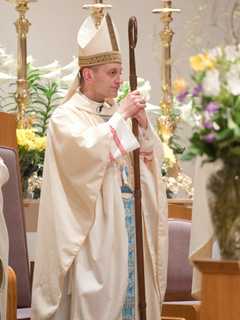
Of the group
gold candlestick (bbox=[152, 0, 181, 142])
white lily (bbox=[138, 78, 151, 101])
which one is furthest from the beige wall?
white lily (bbox=[138, 78, 151, 101])

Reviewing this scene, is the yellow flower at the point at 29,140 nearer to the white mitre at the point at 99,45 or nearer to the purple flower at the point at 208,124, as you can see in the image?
the white mitre at the point at 99,45

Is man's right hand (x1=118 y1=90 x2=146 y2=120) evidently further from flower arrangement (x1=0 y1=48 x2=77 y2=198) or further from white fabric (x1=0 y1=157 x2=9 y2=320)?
flower arrangement (x1=0 y1=48 x2=77 y2=198)

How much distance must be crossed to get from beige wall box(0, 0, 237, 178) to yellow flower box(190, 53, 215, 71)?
18.2ft

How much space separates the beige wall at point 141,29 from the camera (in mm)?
9773

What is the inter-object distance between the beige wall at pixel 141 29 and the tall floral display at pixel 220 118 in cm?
543

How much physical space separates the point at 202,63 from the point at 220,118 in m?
0.20

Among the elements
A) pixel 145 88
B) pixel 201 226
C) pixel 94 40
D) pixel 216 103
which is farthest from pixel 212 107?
pixel 145 88

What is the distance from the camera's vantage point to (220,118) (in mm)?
4051

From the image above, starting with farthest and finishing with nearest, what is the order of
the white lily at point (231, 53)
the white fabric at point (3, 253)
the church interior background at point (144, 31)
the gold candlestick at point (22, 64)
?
the church interior background at point (144, 31)
the gold candlestick at point (22, 64)
the white fabric at point (3, 253)
the white lily at point (231, 53)

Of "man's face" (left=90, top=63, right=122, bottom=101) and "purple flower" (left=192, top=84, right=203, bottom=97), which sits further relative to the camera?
"man's face" (left=90, top=63, right=122, bottom=101)

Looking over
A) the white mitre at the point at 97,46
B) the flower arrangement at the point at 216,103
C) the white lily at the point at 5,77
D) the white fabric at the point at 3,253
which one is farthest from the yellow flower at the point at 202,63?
the white lily at the point at 5,77

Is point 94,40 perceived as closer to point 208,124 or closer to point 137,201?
point 137,201

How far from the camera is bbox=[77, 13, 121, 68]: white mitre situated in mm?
6559

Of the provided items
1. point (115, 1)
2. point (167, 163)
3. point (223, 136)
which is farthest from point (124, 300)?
point (115, 1)
